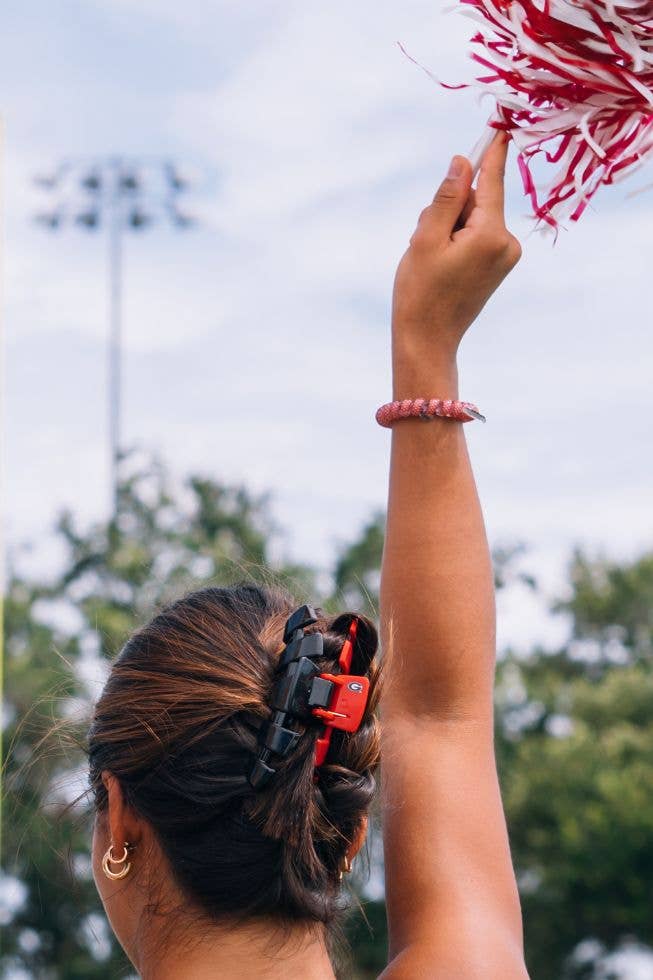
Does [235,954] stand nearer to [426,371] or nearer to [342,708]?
[342,708]

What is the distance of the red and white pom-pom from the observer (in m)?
1.30

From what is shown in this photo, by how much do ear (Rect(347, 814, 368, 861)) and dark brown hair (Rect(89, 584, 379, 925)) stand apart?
10mm

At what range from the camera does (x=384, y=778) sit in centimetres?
156

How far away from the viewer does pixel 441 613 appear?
5.09 ft

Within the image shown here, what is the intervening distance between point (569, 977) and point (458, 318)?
2224 centimetres

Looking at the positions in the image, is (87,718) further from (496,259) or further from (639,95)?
(639,95)

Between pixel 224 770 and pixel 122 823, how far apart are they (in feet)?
0.40

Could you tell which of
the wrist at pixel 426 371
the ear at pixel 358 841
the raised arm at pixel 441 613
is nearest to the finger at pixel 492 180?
the raised arm at pixel 441 613

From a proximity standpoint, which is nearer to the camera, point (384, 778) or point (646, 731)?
point (384, 778)

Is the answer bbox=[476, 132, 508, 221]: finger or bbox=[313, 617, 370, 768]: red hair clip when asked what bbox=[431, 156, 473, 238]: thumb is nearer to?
bbox=[476, 132, 508, 221]: finger

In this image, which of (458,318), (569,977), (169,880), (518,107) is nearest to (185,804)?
(169,880)

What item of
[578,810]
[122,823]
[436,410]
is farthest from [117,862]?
[578,810]

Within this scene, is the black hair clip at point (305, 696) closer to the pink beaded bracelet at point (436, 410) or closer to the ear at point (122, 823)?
the ear at point (122, 823)

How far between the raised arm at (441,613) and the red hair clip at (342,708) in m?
0.09
